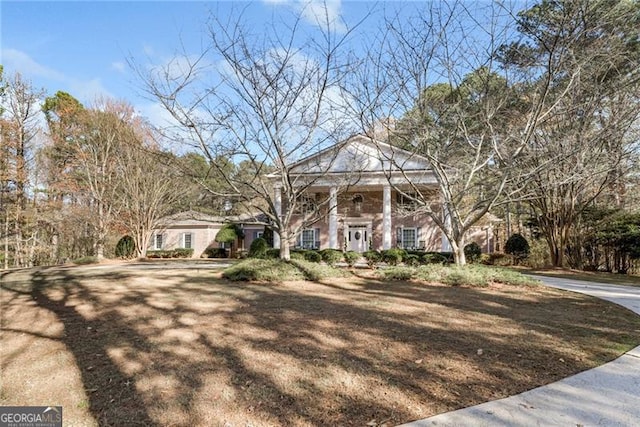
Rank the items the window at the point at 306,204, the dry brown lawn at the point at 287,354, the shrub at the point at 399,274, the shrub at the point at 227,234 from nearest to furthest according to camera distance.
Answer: the dry brown lawn at the point at 287,354 → the shrub at the point at 399,274 → the window at the point at 306,204 → the shrub at the point at 227,234

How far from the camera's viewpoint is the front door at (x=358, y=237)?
73.6 ft

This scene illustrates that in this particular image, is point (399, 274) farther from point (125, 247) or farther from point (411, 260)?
point (125, 247)

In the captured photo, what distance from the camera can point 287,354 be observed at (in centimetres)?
390

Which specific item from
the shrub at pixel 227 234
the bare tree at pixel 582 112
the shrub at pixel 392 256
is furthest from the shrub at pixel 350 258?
the shrub at pixel 227 234

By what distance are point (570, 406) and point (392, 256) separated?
45.9ft

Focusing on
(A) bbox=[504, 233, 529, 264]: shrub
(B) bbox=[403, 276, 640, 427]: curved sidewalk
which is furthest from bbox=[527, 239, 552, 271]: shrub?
(B) bbox=[403, 276, 640, 427]: curved sidewalk

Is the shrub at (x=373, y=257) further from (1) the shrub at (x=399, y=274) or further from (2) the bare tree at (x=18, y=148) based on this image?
(2) the bare tree at (x=18, y=148)

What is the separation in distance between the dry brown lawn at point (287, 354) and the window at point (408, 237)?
14984 millimetres

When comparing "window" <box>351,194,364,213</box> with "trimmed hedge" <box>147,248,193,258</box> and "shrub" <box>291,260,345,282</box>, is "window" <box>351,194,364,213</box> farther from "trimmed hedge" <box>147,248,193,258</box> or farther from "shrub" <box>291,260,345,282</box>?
"trimmed hedge" <box>147,248,193,258</box>

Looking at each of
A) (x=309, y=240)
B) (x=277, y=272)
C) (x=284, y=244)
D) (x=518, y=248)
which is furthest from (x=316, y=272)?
(x=518, y=248)

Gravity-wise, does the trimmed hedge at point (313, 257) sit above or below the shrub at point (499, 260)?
above

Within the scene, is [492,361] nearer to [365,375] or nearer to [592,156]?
[365,375]

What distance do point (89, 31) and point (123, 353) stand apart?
8586 millimetres

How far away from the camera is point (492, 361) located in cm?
373
